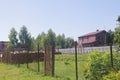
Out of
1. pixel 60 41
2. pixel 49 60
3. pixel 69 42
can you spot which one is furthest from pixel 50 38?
pixel 49 60

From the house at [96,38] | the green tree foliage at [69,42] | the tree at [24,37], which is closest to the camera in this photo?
the tree at [24,37]

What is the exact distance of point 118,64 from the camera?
13539mm

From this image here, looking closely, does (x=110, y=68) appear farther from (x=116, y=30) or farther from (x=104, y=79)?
(x=116, y=30)

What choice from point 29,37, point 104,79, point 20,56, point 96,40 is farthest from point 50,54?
point 96,40

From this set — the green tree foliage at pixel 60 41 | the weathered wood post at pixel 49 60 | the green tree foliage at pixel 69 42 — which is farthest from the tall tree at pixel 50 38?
the weathered wood post at pixel 49 60

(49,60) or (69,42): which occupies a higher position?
(69,42)

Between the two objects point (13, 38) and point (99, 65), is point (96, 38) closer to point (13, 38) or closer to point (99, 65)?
point (13, 38)

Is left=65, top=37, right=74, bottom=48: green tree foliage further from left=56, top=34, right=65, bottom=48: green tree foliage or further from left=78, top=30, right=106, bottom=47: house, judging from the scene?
left=78, top=30, right=106, bottom=47: house

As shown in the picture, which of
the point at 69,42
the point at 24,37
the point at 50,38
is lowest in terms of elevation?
the point at 69,42

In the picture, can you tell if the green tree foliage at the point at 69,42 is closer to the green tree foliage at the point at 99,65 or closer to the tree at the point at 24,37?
the tree at the point at 24,37

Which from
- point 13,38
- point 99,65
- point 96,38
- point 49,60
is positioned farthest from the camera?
point 96,38

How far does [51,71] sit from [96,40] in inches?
3944

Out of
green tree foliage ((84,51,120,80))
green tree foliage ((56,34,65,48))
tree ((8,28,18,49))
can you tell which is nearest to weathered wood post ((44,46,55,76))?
green tree foliage ((84,51,120,80))

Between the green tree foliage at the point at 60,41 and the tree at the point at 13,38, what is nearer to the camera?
the tree at the point at 13,38
